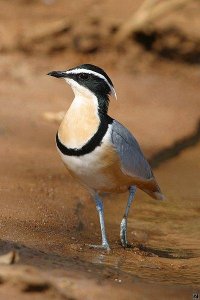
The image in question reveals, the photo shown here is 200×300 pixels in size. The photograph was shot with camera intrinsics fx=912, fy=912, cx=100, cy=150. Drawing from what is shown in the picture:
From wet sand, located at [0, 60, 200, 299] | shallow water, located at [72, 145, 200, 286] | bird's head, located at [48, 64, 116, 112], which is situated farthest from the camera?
bird's head, located at [48, 64, 116, 112]

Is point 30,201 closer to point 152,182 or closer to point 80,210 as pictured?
point 80,210

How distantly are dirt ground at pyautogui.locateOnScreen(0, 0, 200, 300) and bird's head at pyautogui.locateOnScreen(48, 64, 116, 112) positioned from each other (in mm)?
1212

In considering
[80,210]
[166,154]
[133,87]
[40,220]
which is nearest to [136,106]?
[133,87]

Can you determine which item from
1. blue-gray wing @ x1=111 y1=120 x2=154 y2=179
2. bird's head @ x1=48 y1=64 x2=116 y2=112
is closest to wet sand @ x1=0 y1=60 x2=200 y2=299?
blue-gray wing @ x1=111 y1=120 x2=154 y2=179

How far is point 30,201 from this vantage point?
8.58 metres

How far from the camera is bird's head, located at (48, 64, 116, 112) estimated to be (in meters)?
7.64

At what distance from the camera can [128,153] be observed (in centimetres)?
780

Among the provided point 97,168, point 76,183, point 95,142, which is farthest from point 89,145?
point 76,183

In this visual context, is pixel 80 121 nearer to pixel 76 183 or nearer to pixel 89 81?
pixel 89 81

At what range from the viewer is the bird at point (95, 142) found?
738cm

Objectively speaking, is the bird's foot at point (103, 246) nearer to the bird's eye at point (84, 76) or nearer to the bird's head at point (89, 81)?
the bird's head at point (89, 81)

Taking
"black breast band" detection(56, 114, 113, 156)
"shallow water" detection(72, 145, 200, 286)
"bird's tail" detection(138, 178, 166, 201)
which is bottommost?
"shallow water" detection(72, 145, 200, 286)

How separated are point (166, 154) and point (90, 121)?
387 centimetres

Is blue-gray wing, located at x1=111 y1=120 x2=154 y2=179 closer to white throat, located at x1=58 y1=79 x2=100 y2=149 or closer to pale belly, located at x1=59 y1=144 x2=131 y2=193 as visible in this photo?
pale belly, located at x1=59 y1=144 x2=131 y2=193
